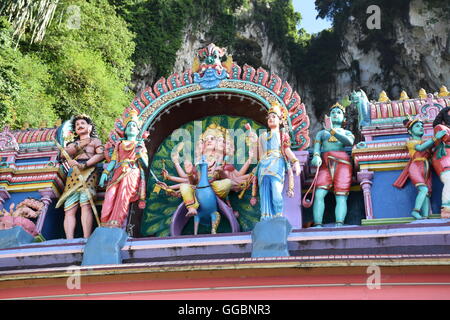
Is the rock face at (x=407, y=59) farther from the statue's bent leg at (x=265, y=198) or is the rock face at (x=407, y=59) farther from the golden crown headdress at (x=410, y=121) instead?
the statue's bent leg at (x=265, y=198)

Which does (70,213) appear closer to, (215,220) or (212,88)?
(215,220)

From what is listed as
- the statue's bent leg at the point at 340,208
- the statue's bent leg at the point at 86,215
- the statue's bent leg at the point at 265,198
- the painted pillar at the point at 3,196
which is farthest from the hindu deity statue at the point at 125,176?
the statue's bent leg at the point at 340,208

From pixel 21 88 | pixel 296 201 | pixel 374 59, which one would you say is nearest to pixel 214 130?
pixel 296 201

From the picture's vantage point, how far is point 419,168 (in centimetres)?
825

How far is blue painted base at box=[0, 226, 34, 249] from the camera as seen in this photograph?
28.3 feet

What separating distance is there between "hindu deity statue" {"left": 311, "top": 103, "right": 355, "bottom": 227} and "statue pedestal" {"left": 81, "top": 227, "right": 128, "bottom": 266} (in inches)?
100

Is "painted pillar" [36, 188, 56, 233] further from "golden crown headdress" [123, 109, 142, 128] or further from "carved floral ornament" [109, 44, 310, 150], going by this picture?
"golden crown headdress" [123, 109, 142, 128]

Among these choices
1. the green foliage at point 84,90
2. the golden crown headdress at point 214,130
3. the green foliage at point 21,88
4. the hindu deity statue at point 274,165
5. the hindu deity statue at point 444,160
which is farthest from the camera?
the green foliage at point 84,90

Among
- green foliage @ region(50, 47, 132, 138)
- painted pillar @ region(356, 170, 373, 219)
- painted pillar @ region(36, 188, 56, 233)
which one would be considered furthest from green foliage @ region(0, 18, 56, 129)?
painted pillar @ region(356, 170, 373, 219)

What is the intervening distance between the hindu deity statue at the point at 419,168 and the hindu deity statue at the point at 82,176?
419 centimetres

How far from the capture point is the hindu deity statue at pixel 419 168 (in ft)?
26.2

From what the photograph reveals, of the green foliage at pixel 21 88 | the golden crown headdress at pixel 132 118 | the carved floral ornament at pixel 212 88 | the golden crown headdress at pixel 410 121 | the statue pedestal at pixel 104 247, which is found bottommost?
the statue pedestal at pixel 104 247
